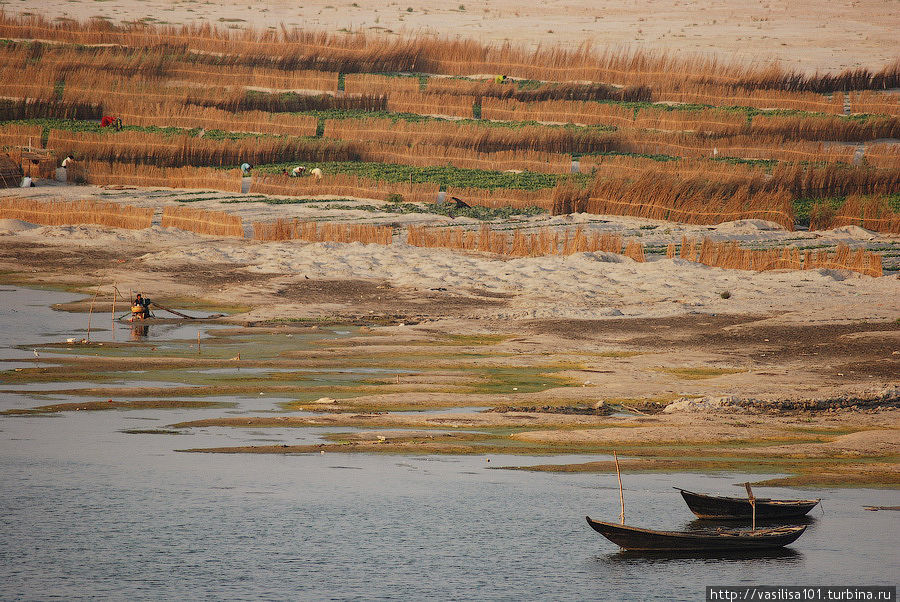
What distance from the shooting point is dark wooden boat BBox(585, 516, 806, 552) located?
52.3 ft

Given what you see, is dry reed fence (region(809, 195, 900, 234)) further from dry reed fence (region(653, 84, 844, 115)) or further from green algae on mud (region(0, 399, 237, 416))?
green algae on mud (region(0, 399, 237, 416))

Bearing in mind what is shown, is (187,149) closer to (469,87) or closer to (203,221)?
(203,221)

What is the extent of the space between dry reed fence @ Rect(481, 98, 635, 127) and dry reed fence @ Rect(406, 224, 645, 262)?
1780cm

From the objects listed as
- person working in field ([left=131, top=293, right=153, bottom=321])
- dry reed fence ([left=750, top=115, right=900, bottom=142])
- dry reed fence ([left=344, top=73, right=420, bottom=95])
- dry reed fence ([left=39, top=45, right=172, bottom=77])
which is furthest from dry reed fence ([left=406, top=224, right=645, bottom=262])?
dry reed fence ([left=39, top=45, right=172, bottom=77])

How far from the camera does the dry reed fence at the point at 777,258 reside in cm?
3203

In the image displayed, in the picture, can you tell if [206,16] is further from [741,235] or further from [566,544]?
[566,544]

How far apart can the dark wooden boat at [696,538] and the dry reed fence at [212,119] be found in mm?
38397

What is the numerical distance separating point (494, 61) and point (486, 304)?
35.4m

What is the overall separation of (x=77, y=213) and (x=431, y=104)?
68.0 feet

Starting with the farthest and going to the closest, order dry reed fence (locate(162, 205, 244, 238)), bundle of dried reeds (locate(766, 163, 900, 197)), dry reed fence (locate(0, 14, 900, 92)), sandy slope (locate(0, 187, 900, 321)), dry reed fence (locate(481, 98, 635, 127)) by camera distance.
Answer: dry reed fence (locate(0, 14, 900, 92))
dry reed fence (locate(481, 98, 635, 127))
bundle of dried reeds (locate(766, 163, 900, 197))
dry reed fence (locate(162, 205, 244, 238))
sandy slope (locate(0, 187, 900, 321))

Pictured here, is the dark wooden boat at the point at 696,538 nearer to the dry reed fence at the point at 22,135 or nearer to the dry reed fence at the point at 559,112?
the dry reed fence at the point at 559,112

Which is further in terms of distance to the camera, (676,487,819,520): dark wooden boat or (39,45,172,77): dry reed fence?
(39,45,172,77): dry reed fence

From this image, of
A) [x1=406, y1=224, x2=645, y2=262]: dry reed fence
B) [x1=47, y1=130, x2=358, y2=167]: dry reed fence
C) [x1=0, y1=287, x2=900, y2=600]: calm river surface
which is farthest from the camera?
[x1=47, y1=130, x2=358, y2=167]: dry reed fence

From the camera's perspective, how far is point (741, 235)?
119ft
